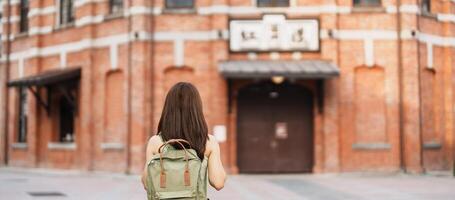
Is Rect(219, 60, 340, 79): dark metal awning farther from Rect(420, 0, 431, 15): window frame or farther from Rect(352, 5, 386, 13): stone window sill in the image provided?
Rect(420, 0, 431, 15): window frame

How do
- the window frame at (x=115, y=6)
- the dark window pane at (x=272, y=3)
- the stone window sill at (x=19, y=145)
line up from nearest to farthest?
the dark window pane at (x=272, y=3)
the window frame at (x=115, y=6)
the stone window sill at (x=19, y=145)

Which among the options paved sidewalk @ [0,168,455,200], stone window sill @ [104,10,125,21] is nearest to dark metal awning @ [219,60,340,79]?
paved sidewalk @ [0,168,455,200]

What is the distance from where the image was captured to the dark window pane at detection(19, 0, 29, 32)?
92.4ft

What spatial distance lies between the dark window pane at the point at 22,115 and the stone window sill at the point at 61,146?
2500 mm

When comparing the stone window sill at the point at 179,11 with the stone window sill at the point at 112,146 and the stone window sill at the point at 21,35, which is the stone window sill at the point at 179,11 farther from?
the stone window sill at the point at 21,35

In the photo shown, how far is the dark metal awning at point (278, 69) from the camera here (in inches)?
773

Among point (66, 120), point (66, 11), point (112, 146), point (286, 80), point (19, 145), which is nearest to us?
point (286, 80)

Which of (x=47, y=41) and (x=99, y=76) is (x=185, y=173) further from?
(x=47, y=41)

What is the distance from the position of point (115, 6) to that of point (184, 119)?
20.1 metres

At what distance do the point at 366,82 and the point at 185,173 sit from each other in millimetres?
18596

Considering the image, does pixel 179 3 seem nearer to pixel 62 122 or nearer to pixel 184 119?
pixel 62 122

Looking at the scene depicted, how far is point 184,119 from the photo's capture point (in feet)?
13.0

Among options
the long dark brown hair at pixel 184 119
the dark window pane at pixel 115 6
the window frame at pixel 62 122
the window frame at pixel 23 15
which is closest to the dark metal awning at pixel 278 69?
the dark window pane at pixel 115 6

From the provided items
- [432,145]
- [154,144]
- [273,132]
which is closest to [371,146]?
[432,145]
